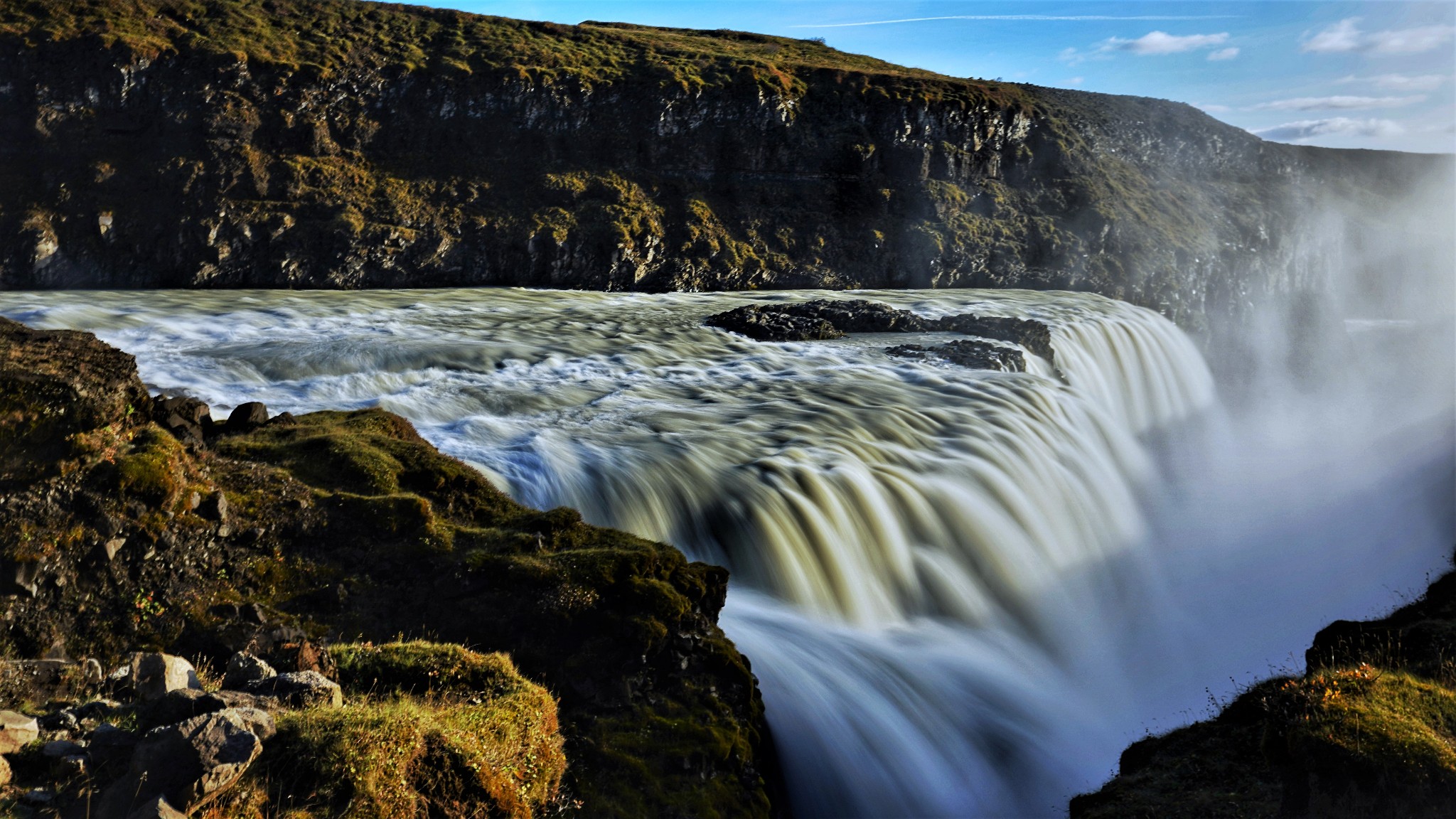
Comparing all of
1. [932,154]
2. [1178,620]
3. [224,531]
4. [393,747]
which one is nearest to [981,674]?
[1178,620]

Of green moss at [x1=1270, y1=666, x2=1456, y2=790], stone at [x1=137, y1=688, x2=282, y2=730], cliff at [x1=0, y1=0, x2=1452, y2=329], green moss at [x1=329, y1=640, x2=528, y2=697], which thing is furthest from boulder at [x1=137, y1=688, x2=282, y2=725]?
cliff at [x1=0, y1=0, x2=1452, y2=329]

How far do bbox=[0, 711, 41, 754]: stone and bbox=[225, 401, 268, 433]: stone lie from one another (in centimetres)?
710

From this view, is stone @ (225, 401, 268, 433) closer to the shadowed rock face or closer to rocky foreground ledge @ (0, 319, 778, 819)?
rocky foreground ledge @ (0, 319, 778, 819)

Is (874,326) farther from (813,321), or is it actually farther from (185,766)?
(185,766)

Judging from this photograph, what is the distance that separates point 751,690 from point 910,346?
21360 mm

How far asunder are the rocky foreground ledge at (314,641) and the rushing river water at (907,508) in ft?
6.23

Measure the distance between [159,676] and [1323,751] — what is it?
874 cm

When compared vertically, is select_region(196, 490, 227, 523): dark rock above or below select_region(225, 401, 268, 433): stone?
above

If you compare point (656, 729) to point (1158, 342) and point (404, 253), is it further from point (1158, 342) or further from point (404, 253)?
point (404, 253)

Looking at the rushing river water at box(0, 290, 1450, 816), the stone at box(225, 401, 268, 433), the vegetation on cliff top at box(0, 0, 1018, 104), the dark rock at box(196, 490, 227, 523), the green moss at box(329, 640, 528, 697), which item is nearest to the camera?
the green moss at box(329, 640, 528, 697)

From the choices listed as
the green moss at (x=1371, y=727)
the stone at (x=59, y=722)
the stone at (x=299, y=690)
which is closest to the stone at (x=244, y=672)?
the stone at (x=299, y=690)

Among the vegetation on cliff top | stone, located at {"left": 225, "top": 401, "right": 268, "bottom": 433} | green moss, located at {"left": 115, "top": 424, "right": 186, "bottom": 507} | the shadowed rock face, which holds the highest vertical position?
the vegetation on cliff top

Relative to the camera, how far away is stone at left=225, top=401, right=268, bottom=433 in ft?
39.9

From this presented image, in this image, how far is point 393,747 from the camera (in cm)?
596
